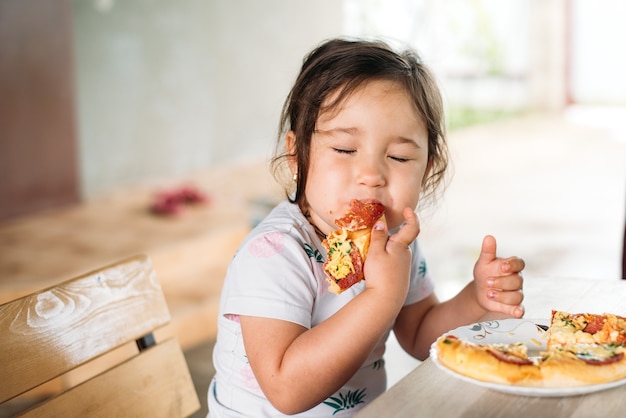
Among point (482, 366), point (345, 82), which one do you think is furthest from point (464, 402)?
point (345, 82)

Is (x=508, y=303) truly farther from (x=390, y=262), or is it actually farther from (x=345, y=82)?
(x=345, y=82)

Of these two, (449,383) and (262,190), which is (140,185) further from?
(449,383)

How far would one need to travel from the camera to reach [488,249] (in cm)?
129

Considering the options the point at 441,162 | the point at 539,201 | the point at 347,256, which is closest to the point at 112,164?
the point at 539,201

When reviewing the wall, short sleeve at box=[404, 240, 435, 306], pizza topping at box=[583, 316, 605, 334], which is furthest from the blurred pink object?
pizza topping at box=[583, 316, 605, 334]

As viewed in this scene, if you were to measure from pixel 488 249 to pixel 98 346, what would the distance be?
2.11 ft

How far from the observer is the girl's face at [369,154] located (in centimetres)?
125

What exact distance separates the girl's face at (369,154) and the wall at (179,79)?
13.2 feet

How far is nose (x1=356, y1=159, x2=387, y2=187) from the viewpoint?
1236 mm

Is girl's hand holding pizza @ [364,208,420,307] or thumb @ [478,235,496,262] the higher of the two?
girl's hand holding pizza @ [364,208,420,307]

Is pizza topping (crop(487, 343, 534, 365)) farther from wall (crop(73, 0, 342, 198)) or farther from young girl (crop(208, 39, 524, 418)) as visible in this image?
wall (crop(73, 0, 342, 198))

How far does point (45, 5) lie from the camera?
4.52 metres

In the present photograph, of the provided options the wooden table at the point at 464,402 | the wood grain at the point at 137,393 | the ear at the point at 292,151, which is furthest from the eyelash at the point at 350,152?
the wood grain at the point at 137,393

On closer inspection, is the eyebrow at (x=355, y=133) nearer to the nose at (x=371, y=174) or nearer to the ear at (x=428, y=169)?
the nose at (x=371, y=174)
